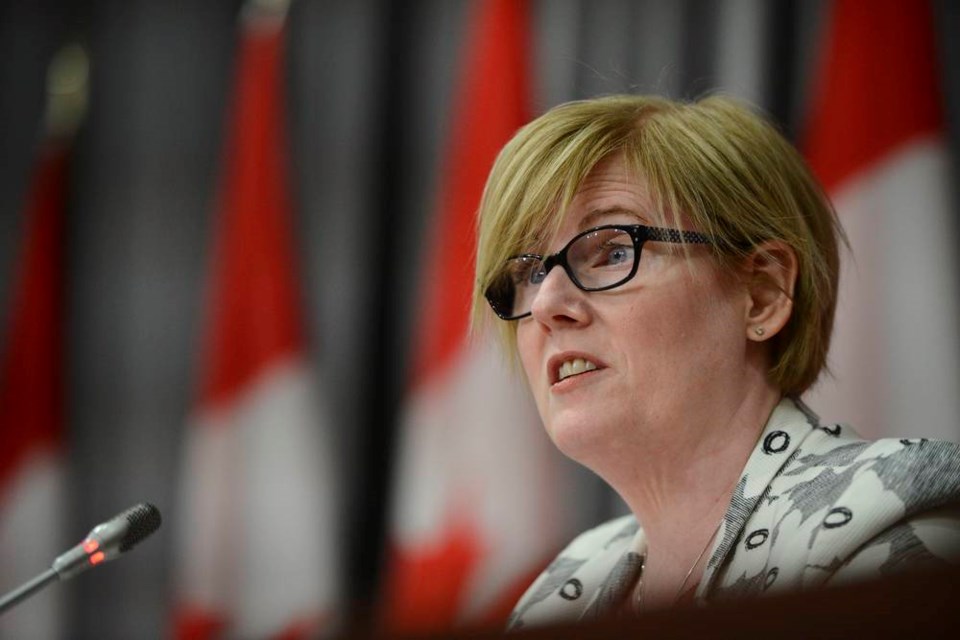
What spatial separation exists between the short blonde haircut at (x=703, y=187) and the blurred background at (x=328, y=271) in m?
1.12

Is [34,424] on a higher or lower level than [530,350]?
lower

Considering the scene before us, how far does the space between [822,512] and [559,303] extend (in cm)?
41

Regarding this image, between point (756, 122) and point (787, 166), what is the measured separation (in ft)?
0.24

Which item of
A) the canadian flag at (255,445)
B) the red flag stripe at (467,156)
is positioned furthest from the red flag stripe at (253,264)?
the red flag stripe at (467,156)

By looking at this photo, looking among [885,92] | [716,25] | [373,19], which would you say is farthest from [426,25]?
[885,92]

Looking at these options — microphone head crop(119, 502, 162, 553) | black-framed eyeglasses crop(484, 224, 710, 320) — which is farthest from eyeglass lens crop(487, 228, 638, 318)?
microphone head crop(119, 502, 162, 553)

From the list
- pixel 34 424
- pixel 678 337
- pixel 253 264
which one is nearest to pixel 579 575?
pixel 678 337

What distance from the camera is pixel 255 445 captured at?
10.7 feet

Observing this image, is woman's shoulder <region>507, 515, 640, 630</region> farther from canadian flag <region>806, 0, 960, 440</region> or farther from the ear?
canadian flag <region>806, 0, 960, 440</region>

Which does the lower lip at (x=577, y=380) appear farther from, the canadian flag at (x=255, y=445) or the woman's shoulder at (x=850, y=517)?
the canadian flag at (x=255, y=445)

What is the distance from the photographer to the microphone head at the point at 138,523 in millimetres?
1462

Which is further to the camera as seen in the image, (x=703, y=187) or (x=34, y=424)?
(x=34, y=424)

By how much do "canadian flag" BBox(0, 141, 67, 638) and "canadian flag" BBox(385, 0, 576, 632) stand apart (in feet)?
3.62

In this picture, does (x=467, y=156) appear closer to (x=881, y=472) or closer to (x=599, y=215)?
(x=599, y=215)
